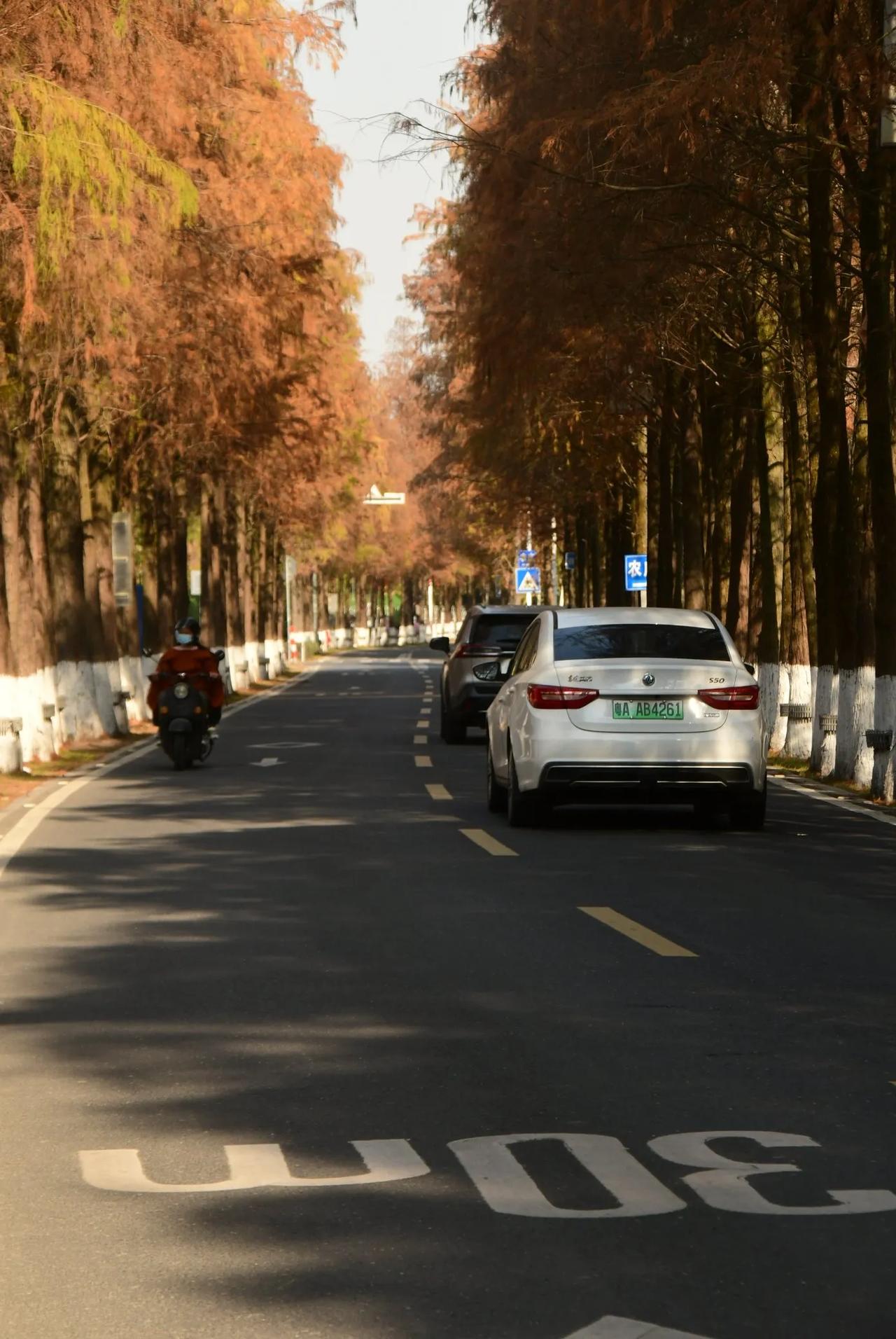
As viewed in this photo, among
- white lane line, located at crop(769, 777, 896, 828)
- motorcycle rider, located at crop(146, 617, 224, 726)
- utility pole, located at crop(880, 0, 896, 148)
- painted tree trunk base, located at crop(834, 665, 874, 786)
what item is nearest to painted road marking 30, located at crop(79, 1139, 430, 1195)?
white lane line, located at crop(769, 777, 896, 828)

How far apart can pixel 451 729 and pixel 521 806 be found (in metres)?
12.9

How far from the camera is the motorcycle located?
25.2 meters

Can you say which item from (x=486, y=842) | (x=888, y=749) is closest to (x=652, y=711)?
(x=486, y=842)

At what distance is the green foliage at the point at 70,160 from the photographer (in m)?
16.8

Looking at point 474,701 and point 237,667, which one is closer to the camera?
point 474,701

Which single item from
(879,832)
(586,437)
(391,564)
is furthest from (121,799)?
(391,564)

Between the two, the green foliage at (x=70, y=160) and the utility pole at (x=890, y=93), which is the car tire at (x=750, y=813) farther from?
the green foliage at (x=70, y=160)

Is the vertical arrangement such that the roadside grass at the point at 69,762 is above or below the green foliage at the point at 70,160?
below

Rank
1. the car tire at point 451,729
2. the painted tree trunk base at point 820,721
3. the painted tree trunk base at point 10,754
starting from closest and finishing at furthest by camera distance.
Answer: the painted tree trunk base at point 820,721
the painted tree trunk base at point 10,754
the car tire at point 451,729

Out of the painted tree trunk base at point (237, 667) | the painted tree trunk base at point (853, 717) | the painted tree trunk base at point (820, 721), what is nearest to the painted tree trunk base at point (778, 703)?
the painted tree trunk base at point (820, 721)

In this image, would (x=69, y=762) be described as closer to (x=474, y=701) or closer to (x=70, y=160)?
(x=474, y=701)

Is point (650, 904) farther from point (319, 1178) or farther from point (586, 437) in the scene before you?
point (586, 437)

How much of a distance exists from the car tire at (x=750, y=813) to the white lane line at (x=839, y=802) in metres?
1.18

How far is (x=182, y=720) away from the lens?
25219 millimetres
